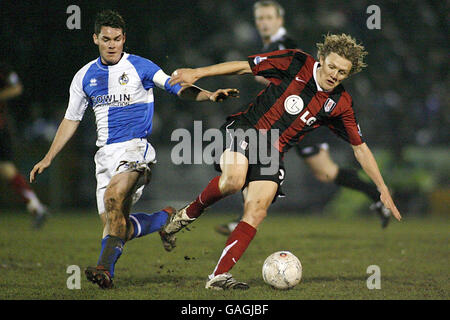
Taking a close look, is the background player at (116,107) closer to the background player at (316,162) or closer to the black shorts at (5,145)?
the background player at (316,162)

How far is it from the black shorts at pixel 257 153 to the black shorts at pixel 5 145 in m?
5.44

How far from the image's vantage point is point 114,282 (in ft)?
17.3

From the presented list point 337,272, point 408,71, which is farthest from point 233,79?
point 337,272

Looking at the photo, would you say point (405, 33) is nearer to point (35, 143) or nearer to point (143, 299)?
point (35, 143)

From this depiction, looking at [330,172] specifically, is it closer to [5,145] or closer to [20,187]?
[20,187]

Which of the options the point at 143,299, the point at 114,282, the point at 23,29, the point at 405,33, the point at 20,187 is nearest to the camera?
the point at 143,299

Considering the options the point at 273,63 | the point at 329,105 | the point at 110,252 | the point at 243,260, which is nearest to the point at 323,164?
the point at 243,260

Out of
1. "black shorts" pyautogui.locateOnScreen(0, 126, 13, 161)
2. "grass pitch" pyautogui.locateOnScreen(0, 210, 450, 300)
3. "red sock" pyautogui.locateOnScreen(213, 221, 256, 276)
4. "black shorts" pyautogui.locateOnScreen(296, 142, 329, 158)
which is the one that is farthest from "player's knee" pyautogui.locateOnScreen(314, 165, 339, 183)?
"black shorts" pyautogui.locateOnScreen(0, 126, 13, 161)

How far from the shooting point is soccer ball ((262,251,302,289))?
192 inches

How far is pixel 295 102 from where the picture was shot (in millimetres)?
5262

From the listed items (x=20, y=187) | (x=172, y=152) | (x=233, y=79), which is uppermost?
(x=233, y=79)

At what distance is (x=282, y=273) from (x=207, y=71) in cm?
164

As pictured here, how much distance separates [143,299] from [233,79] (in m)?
9.64

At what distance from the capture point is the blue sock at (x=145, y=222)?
5.72 meters
